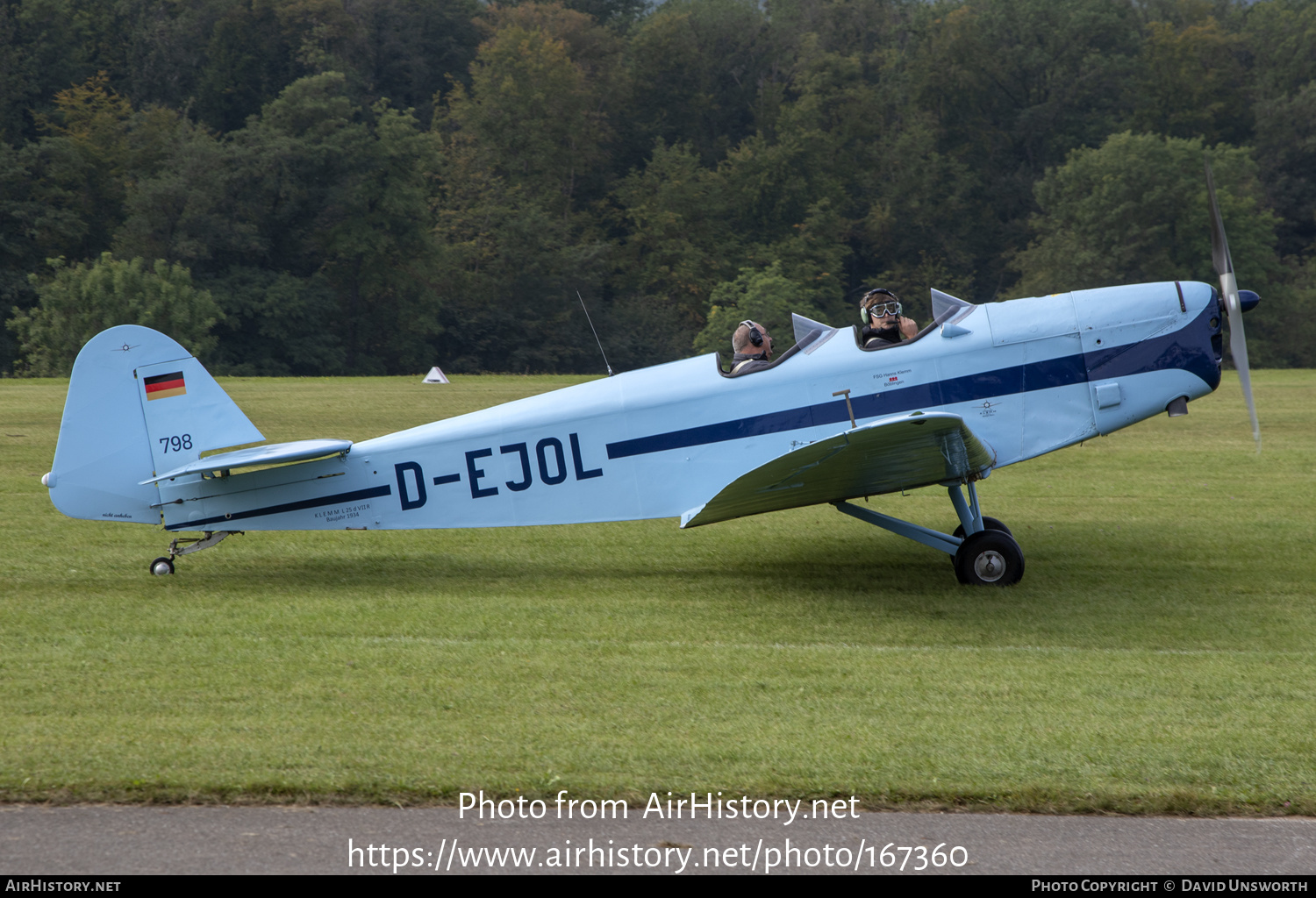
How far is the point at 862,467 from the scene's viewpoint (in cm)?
773

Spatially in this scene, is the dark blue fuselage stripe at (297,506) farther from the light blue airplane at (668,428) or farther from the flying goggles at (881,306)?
the flying goggles at (881,306)

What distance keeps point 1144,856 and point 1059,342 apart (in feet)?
16.2

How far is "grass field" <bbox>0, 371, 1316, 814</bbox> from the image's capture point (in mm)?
4828

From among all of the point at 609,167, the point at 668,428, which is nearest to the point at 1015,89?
the point at 609,167

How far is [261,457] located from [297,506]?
2.12 feet

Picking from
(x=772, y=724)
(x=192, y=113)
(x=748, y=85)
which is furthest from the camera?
(x=748, y=85)

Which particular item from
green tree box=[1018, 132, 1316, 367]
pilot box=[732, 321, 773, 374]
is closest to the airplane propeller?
pilot box=[732, 321, 773, 374]

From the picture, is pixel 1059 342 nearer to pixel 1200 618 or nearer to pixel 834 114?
pixel 1200 618

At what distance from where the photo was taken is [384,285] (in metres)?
57.4

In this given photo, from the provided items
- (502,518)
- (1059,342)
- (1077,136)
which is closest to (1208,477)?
(1059,342)

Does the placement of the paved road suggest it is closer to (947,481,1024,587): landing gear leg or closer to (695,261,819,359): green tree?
(947,481,1024,587): landing gear leg

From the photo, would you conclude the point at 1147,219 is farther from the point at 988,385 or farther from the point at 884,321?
the point at 988,385

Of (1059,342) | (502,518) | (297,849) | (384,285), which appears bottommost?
(297,849)

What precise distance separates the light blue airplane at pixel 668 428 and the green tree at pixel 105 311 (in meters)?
35.8
